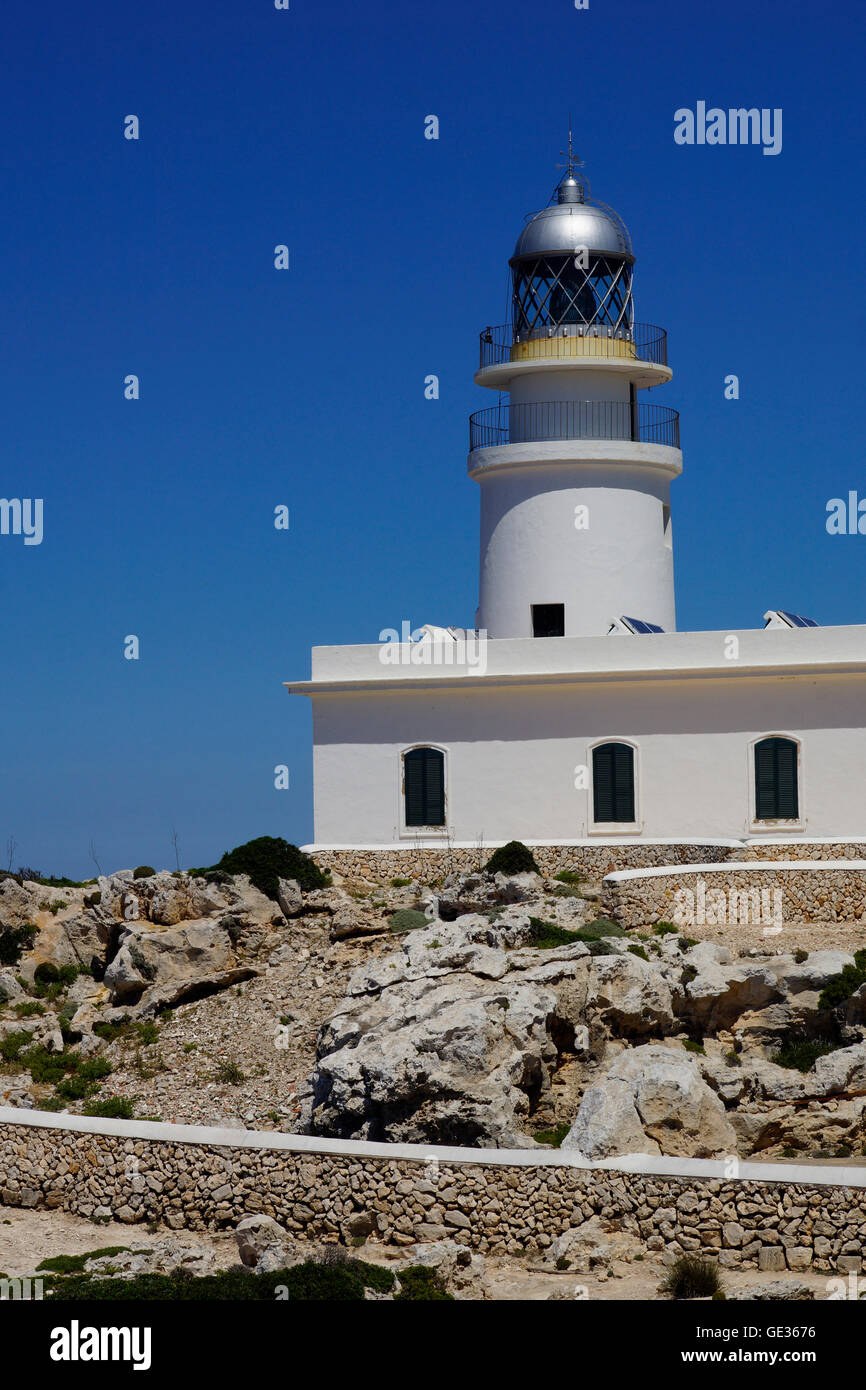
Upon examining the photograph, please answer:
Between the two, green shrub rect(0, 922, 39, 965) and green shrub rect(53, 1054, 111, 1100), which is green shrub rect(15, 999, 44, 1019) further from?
green shrub rect(53, 1054, 111, 1100)

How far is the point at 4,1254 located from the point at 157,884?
34.0ft

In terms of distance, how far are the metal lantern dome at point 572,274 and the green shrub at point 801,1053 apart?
15.3 metres

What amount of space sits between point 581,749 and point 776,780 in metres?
3.32

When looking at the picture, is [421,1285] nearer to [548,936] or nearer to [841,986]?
[841,986]

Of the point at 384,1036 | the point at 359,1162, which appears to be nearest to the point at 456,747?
the point at 384,1036

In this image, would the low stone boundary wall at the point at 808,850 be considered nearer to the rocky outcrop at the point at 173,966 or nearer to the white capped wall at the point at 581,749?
the white capped wall at the point at 581,749

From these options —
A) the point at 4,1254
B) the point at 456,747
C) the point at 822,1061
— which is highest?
the point at 456,747

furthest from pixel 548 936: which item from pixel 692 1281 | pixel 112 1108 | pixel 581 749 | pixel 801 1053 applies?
pixel 692 1281

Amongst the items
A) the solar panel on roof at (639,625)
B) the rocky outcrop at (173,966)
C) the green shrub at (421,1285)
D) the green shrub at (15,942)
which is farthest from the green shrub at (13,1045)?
the solar panel on roof at (639,625)

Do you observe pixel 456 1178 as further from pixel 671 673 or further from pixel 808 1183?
pixel 671 673

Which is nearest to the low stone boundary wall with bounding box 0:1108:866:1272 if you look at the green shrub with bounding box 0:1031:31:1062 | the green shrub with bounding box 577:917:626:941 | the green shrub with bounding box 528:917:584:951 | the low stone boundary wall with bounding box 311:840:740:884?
the green shrub with bounding box 0:1031:31:1062

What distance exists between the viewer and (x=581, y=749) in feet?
94.1

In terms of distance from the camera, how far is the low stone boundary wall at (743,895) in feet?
79.9

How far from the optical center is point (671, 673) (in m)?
28.2
